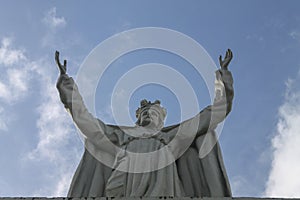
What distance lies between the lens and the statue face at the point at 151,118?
44.2ft

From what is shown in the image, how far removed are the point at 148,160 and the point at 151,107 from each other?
2.72 metres

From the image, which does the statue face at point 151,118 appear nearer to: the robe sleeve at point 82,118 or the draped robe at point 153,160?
the draped robe at point 153,160

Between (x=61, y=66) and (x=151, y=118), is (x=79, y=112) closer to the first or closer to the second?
(x=61, y=66)

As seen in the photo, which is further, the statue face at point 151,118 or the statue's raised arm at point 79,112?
the statue face at point 151,118

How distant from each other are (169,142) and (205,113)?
0.94 meters

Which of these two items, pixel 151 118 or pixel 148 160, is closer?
pixel 148 160

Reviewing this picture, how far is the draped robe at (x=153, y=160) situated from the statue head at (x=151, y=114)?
0.45m

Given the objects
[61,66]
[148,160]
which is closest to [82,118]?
[61,66]

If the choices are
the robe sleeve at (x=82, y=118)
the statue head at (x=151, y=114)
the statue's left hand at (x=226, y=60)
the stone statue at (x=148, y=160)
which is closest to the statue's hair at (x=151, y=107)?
the statue head at (x=151, y=114)

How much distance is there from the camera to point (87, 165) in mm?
12172

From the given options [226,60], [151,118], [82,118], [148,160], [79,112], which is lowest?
[148,160]

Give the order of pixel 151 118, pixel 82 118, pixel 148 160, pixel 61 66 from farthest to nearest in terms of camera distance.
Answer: pixel 151 118, pixel 61 66, pixel 82 118, pixel 148 160

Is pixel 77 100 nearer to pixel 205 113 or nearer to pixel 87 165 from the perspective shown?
pixel 87 165

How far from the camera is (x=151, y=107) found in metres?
14.0
